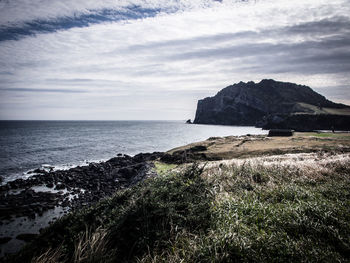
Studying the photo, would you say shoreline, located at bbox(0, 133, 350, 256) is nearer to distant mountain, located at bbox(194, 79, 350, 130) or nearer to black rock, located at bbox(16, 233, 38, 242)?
black rock, located at bbox(16, 233, 38, 242)

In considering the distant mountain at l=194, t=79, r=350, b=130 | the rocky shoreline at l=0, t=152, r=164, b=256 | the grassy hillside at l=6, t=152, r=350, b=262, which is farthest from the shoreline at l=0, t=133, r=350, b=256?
the distant mountain at l=194, t=79, r=350, b=130

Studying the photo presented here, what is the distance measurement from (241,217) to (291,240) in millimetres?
1285

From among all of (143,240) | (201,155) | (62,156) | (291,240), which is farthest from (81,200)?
(62,156)

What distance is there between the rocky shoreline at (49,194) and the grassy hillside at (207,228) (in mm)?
8938

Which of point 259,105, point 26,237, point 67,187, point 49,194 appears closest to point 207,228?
point 26,237

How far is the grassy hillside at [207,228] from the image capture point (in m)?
4.12

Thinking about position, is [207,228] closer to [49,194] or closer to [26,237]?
[26,237]

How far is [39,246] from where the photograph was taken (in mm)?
5980

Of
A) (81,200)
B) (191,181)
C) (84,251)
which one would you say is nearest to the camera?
(84,251)

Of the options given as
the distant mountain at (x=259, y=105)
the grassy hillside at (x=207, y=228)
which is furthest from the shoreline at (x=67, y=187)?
the distant mountain at (x=259, y=105)

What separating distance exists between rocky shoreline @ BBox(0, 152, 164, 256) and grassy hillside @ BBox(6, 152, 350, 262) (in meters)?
8.94

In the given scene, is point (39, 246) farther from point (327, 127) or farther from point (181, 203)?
point (327, 127)

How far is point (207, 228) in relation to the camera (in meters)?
5.14

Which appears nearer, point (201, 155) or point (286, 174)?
point (286, 174)
